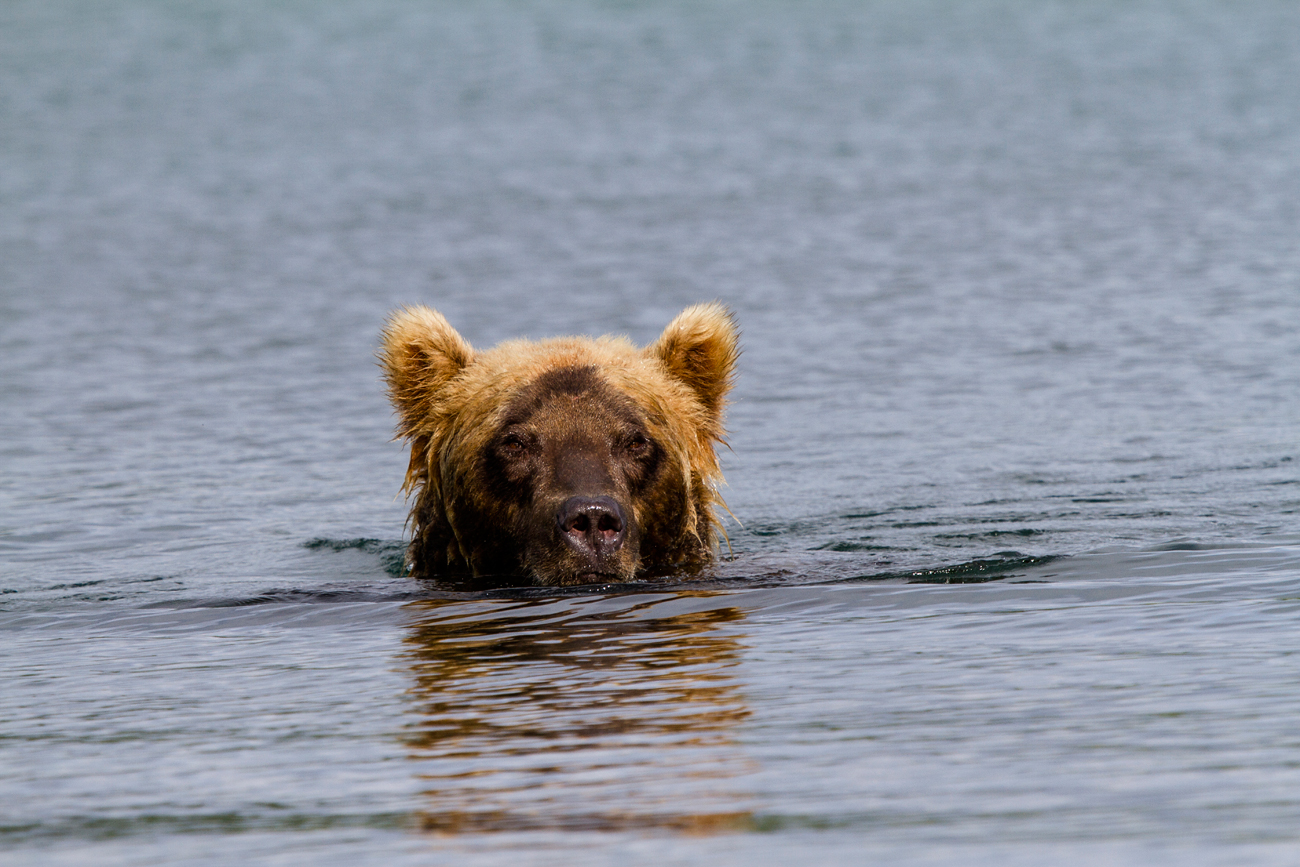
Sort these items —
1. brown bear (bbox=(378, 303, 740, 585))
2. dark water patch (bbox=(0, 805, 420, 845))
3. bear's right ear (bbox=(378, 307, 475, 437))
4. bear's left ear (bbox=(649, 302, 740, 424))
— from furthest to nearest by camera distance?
bear's left ear (bbox=(649, 302, 740, 424)) < bear's right ear (bbox=(378, 307, 475, 437)) < brown bear (bbox=(378, 303, 740, 585)) < dark water patch (bbox=(0, 805, 420, 845))

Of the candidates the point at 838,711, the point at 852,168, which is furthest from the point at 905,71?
the point at 838,711

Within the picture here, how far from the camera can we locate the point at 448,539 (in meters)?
8.50

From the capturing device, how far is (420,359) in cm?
875

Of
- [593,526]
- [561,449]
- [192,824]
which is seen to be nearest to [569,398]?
[561,449]

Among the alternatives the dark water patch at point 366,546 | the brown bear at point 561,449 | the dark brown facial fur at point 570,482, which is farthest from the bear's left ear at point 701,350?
the dark water patch at point 366,546

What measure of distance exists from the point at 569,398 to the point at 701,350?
3.62ft

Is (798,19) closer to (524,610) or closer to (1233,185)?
(1233,185)

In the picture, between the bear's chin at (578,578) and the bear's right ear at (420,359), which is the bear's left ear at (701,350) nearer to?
the bear's right ear at (420,359)

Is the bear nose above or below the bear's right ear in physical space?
below

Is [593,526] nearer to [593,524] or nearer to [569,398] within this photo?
[593,524]

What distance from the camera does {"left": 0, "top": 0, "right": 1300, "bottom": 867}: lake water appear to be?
14.6ft

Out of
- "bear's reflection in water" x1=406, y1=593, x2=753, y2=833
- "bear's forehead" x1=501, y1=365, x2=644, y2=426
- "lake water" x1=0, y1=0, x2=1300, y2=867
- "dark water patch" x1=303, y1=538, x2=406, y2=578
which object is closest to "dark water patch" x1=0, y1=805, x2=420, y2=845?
"lake water" x1=0, y1=0, x2=1300, y2=867

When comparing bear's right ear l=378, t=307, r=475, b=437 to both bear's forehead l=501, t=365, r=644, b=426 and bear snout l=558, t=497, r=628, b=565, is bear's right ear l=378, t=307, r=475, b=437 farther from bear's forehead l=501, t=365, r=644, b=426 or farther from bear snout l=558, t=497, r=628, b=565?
bear snout l=558, t=497, r=628, b=565

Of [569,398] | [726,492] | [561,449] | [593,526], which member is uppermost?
[569,398]
